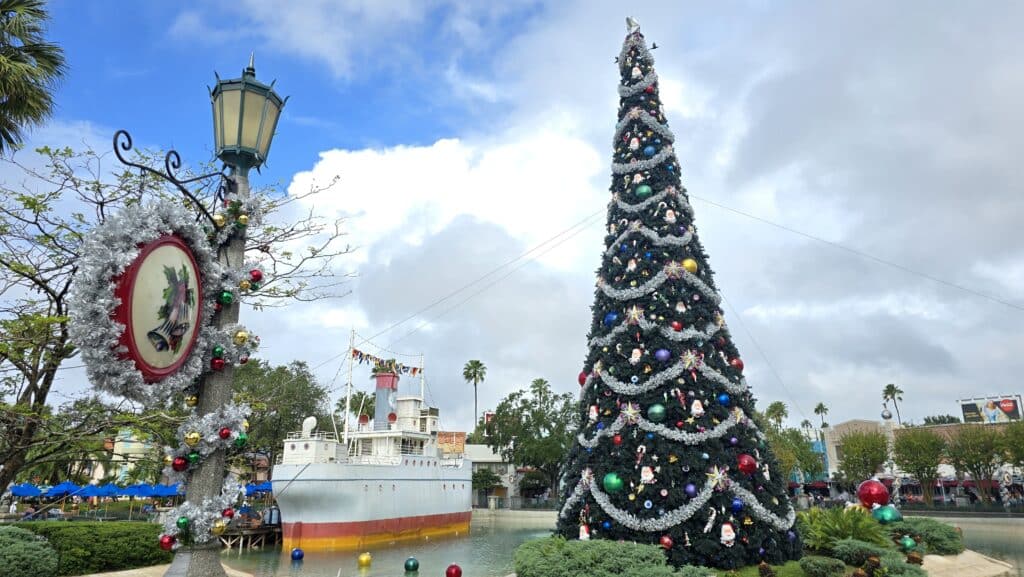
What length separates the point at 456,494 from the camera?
38250 millimetres

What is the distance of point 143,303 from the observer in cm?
391

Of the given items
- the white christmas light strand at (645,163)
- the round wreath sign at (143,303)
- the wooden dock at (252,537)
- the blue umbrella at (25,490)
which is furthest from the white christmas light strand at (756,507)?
the blue umbrella at (25,490)

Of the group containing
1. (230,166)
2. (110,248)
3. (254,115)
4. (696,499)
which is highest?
(254,115)

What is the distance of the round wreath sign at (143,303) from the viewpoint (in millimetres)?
3646

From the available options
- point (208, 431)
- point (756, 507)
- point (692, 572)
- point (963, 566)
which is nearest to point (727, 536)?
point (756, 507)

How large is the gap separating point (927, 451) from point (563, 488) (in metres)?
39.8

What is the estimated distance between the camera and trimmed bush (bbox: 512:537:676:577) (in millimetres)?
8320

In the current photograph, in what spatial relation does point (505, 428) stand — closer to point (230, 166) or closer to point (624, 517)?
point (624, 517)

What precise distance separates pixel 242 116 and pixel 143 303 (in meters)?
2.10

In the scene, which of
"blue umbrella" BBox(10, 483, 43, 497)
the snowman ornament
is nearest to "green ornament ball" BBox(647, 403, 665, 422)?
the snowman ornament

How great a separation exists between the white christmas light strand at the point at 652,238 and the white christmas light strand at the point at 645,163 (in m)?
1.40

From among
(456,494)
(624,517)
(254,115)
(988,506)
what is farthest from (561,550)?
(988,506)

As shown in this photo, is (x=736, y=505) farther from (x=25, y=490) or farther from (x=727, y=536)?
(x=25, y=490)

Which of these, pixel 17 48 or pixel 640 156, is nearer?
pixel 17 48
